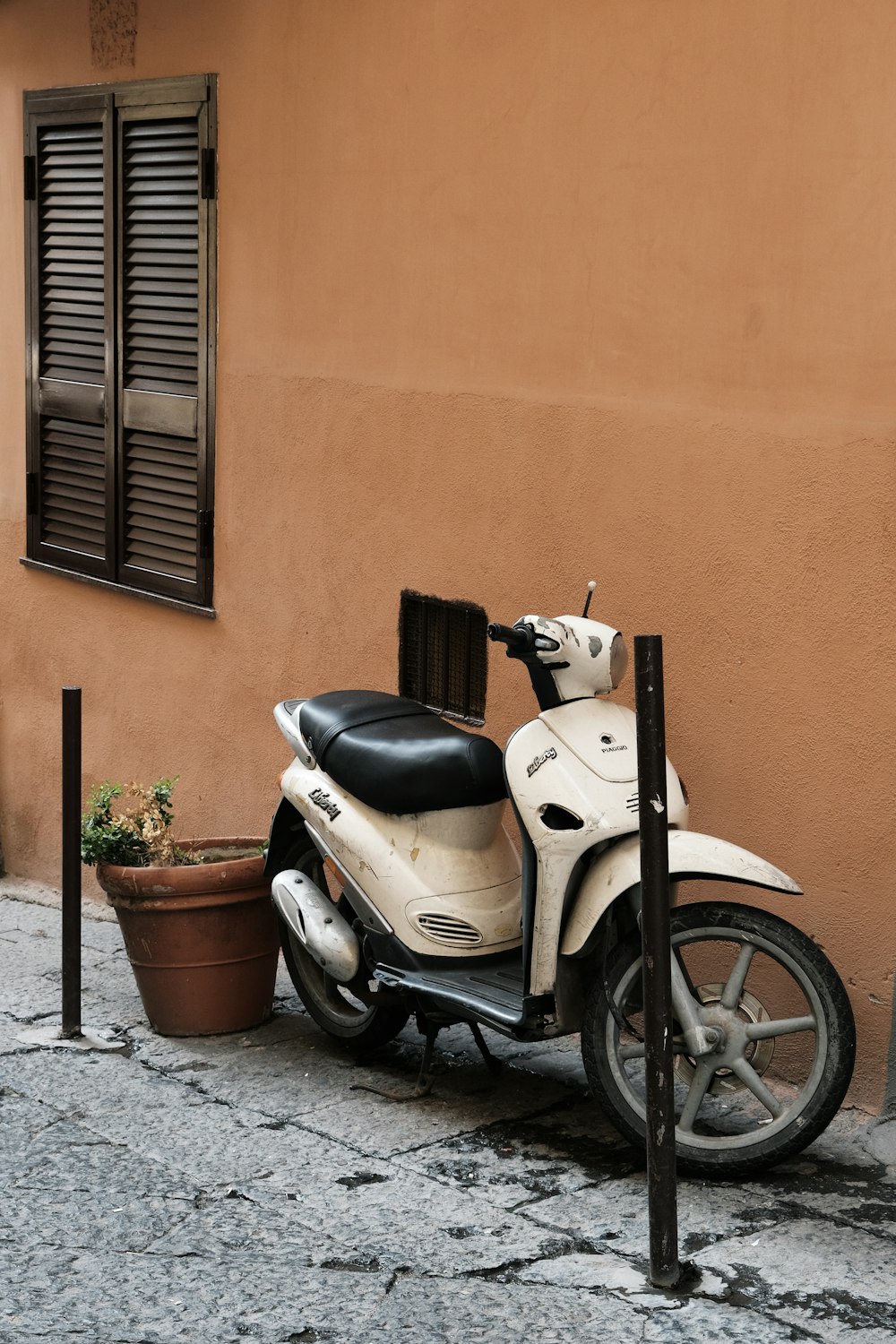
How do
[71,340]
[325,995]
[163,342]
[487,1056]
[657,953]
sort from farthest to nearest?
[71,340], [163,342], [325,995], [487,1056], [657,953]

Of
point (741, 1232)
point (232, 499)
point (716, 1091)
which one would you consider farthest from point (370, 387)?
point (741, 1232)

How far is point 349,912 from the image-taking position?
5.11 meters

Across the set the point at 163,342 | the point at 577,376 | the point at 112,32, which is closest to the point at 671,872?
the point at 577,376

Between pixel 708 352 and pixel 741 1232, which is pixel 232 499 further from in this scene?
pixel 741 1232

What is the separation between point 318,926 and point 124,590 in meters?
2.72

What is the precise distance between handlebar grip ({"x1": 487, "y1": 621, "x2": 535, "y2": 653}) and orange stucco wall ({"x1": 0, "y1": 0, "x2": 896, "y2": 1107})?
2.20 ft

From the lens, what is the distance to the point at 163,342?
22.6 ft

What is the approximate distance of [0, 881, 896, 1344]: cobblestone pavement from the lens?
3.54 m

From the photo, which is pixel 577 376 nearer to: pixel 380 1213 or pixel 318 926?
Answer: pixel 318 926

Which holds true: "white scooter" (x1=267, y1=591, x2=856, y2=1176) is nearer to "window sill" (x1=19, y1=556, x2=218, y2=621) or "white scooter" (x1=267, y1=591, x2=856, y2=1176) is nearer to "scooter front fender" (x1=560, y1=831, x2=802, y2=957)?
"scooter front fender" (x1=560, y1=831, x2=802, y2=957)

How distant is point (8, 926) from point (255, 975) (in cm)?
203

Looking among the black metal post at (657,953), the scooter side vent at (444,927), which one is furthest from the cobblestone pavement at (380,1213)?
the scooter side vent at (444,927)

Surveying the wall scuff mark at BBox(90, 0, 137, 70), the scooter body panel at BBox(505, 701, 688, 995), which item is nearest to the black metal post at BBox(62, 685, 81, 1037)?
the scooter body panel at BBox(505, 701, 688, 995)

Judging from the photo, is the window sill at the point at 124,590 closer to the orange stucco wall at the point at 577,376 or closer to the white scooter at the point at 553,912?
the orange stucco wall at the point at 577,376
